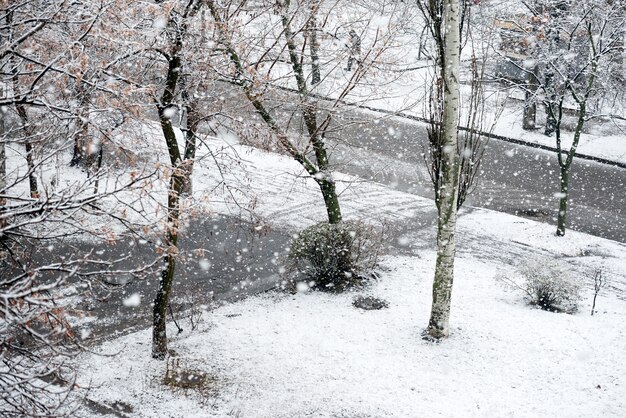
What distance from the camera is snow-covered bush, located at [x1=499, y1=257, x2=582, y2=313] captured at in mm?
11617

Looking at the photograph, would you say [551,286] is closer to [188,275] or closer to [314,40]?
[314,40]

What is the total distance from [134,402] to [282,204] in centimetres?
989

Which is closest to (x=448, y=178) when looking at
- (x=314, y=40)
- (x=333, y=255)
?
(x=333, y=255)

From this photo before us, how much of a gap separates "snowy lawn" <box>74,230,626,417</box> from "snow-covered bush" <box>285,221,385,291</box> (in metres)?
0.46

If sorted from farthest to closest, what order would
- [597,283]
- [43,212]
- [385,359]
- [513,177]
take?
[513,177] < [597,283] < [385,359] < [43,212]

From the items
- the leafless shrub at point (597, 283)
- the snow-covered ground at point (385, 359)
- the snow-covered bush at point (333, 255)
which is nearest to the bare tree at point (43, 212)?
the snow-covered ground at point (385, 359)

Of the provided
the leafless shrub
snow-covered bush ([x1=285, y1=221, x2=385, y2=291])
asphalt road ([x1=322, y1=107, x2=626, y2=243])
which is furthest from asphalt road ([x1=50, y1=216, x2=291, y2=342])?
the leafless shrub

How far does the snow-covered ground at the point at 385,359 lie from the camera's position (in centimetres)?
831

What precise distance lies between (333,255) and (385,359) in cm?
309

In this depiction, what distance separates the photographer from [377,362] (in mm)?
9453

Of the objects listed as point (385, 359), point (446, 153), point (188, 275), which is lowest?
point (188, 275)

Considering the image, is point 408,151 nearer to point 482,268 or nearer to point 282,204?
point 282,204

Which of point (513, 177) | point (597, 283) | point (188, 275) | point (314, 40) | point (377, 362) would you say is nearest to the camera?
point (377, 362)

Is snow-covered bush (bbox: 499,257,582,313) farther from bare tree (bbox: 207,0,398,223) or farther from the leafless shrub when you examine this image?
bare tree (bbox: 207,0,398,223)
